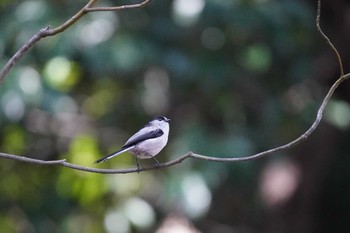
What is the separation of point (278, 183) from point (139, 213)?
5.47ft

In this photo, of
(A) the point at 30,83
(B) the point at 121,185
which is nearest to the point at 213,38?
(B) the point at 121,185

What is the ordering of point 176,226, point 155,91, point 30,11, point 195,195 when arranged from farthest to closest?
point 155,91 < point 176,226 < point 30,11 < point 195,195

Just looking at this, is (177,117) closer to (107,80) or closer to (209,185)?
(107,80)

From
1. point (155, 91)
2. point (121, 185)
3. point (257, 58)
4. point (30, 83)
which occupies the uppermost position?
point (30, 83)

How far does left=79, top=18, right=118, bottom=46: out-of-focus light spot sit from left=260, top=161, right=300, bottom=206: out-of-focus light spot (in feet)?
7.76

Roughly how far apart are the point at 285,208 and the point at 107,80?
229 centimetres

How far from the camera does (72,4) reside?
8.14 meters

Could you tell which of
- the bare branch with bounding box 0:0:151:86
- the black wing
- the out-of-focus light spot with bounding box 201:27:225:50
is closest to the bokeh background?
the out-of-focus light spot with bounding box 201:27:225:50

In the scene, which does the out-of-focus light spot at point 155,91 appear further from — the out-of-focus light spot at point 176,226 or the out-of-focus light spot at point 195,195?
the out-of-focus light spot at point 195,195

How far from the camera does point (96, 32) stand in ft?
25.7

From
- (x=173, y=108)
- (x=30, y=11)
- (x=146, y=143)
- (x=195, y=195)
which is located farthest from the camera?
(x=173, y=108)

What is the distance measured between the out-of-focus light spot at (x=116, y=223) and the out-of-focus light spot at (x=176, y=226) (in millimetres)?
383

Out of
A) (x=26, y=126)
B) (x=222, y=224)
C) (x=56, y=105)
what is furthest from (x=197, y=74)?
(x=222, y=224)

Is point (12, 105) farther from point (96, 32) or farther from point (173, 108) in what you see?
point (173, 108)
